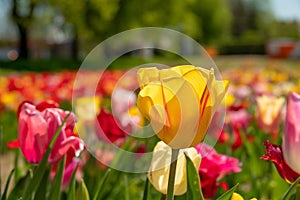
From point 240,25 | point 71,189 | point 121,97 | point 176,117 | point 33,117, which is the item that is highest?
point 176,117

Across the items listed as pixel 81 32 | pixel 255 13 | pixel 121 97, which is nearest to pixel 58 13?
pixel 81 32

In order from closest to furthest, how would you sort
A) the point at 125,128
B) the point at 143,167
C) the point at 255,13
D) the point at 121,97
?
the point at 143,167, the point at 125,128, the point at 121,97, the point at 255,13

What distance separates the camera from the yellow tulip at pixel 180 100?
0.72 m

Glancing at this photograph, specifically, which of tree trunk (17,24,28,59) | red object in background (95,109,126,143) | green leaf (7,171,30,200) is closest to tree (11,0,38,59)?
tree trunk (17,24,28,59)

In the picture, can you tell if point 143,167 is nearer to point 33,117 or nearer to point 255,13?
point 33,117

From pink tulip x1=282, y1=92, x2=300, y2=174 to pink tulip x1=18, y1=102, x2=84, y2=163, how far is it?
0.38 meters

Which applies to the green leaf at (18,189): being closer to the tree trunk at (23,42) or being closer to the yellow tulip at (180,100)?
the yellow tulip at (180,100)

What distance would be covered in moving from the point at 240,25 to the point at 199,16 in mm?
9914

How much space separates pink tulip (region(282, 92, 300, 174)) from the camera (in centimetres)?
79

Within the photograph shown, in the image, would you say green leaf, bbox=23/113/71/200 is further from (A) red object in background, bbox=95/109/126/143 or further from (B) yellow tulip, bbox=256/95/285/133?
(B) yellow tulip, bbox=256/95/285/133

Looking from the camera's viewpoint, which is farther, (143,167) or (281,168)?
(143,167)

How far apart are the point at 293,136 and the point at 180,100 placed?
185mm

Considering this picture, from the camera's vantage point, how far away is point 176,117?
2.40 ft

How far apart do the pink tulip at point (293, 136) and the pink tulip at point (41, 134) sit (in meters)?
0.38
